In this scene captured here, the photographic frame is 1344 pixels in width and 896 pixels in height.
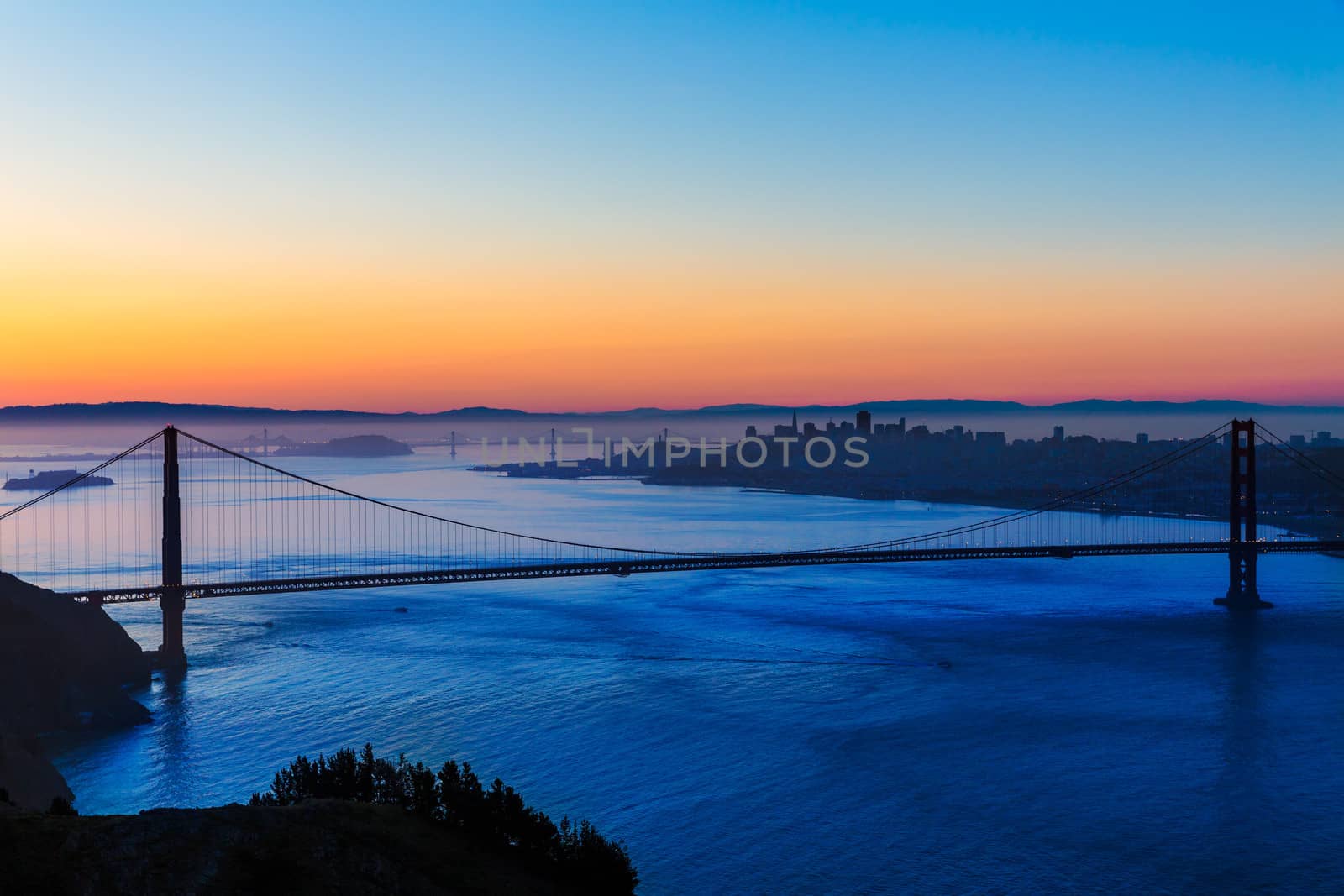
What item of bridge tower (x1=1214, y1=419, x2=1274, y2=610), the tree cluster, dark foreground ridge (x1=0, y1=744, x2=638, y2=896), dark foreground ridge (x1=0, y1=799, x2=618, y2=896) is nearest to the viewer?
dark foreground ridge (x1=0, y1=799, x2=618, y2=896)

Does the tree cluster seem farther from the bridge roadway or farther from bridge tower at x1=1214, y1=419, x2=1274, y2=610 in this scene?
bridge tower at x1=1214, y1=419, x2=1274, y2=610

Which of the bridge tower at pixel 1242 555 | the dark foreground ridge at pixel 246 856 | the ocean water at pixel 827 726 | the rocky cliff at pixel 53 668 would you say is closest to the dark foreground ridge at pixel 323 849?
the dark foreground ridge at pixel 246 856

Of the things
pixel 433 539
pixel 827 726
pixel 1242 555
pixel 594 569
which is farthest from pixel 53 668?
pixel 433 539

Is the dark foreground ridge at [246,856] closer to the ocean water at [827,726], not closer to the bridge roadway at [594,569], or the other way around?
the ocean water at [827,726]

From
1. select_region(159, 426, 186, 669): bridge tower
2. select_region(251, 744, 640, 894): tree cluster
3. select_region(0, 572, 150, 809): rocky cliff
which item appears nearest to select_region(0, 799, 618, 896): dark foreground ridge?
select_region(251, 744, 640, 894): tree cluster

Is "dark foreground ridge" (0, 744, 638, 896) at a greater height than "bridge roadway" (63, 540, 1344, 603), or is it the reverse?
"dark foreground ridge" (0, 744, 638, 896)

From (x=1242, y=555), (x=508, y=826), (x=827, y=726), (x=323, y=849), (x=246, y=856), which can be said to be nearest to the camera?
(x=246, y=856)

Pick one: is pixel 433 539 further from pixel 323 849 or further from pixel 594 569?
pixel 323 849
